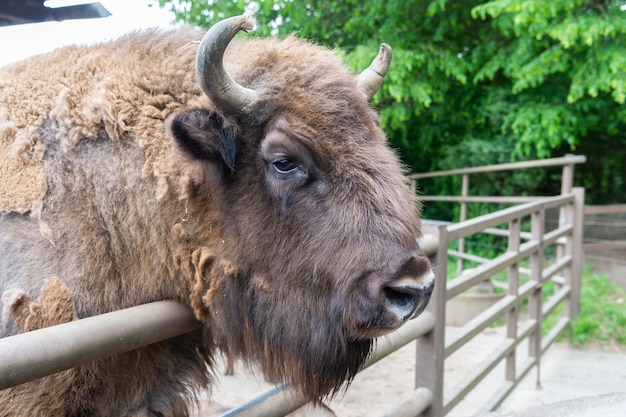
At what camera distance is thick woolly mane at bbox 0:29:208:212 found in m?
2.34

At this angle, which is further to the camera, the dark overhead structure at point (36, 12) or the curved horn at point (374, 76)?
the dark overhead structure at point (36, 12)

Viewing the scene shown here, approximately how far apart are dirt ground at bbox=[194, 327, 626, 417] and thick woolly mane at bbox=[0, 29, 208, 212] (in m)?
2.91

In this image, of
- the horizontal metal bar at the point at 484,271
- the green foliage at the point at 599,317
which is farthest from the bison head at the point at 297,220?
the green foliage at the point at 599,317

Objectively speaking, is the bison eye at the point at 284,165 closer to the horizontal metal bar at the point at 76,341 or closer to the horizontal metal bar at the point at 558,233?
the horizontal metal bar at the point at 76,341

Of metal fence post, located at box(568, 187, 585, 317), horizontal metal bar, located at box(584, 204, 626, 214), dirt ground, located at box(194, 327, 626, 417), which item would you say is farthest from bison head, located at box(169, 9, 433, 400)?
horizontal metal bar, located at box(584, 204, 626, 214)

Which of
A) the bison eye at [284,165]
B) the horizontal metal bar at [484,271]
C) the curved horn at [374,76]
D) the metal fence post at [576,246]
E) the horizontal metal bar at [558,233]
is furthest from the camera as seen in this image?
the metal fence post at [576,246]

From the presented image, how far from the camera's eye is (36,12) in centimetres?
399

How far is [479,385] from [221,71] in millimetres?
5235

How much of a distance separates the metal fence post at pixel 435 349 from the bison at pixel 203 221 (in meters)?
1.30

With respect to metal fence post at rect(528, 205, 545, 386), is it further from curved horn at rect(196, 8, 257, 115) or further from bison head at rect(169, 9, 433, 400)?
curved horn at rect(196, 8, 257, 115)

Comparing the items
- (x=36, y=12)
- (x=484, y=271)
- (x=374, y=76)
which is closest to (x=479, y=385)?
(x=484, y=271)

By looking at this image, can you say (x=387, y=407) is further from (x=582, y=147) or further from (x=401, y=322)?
(x=582, y=147)

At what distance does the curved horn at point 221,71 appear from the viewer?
2014 mm

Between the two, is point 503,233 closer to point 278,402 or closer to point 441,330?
point 441,330
